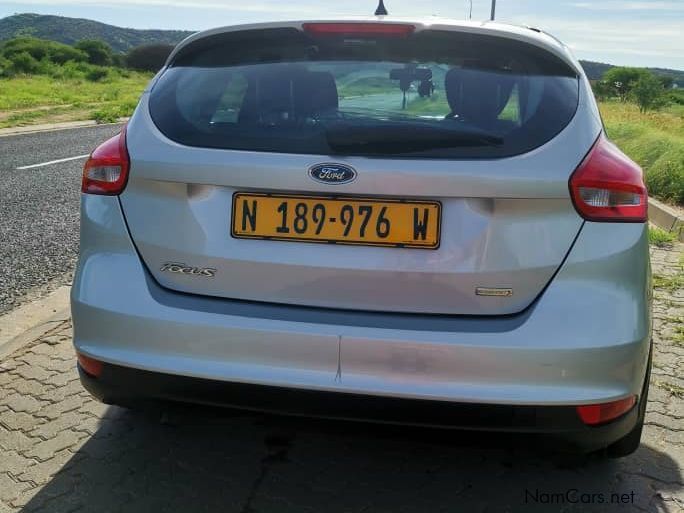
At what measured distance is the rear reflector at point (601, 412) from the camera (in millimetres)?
2254

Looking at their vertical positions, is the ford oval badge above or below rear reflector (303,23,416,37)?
below

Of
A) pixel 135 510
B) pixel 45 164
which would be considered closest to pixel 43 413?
pixel 135 510

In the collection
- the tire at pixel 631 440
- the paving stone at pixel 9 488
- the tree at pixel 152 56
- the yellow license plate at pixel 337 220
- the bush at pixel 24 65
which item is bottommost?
the bush at pixel 24 65

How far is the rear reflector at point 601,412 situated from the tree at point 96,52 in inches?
2899

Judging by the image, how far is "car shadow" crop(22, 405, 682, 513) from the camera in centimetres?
260

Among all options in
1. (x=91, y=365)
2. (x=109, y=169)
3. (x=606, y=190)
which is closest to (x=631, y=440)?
(x=606, y=190)

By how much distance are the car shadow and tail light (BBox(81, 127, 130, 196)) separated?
0.75m

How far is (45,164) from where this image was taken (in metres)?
10.9

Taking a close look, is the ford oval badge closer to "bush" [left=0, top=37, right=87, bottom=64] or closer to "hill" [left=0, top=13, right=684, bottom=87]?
"bush" [left=0, top=37, right=87, bottom=64]

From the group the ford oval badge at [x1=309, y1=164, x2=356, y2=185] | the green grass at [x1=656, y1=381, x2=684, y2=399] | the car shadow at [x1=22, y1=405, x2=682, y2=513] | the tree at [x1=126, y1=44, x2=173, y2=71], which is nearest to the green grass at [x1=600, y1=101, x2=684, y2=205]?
the green grass at [x1=656, y1=381, x2=684, y2=399]

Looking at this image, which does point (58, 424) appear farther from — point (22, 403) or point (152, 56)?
point (152, 56)

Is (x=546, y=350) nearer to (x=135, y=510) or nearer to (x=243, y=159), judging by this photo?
(x=243, y=159)

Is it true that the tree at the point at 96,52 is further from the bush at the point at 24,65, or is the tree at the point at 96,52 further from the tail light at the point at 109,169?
the tail light at the point at 109,169

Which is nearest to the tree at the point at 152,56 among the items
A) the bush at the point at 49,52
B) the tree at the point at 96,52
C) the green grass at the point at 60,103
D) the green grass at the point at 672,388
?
the green grass at the point at 672,388
